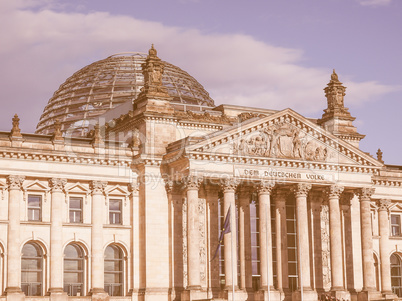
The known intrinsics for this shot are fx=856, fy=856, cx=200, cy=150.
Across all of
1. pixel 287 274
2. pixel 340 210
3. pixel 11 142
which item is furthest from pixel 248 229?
pixel 11 142

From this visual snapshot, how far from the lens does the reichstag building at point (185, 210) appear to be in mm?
68500

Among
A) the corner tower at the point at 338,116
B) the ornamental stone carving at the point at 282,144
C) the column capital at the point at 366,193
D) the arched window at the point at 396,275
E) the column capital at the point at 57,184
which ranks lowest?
the arched window at the point at 396,275

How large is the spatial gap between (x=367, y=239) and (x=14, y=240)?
31.2 meters

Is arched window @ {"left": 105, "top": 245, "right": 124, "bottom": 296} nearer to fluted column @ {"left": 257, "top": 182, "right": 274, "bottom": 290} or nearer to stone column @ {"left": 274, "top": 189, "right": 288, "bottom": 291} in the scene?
fluted column @ {"left": 257, "top": 182, "right": 274, "bottom": 290}

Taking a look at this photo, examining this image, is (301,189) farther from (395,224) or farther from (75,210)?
(75,210)

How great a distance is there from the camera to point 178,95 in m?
91.1

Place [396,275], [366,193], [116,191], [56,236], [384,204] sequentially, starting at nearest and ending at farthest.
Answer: [56,236] → [116,191] → [366,193] → [384,204] → [396,275]

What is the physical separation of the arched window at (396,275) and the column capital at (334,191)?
1367 centimetres

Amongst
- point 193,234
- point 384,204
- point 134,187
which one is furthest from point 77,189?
point 384,204

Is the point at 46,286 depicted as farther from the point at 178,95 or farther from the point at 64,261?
the point at 178,95

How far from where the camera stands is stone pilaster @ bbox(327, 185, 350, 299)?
244ft

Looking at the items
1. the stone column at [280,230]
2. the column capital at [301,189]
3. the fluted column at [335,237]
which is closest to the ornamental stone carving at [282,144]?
the column capital at [301,189]

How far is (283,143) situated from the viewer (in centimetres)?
7394

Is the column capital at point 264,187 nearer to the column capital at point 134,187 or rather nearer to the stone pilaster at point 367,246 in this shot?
the stone pilaster at point 367,246
